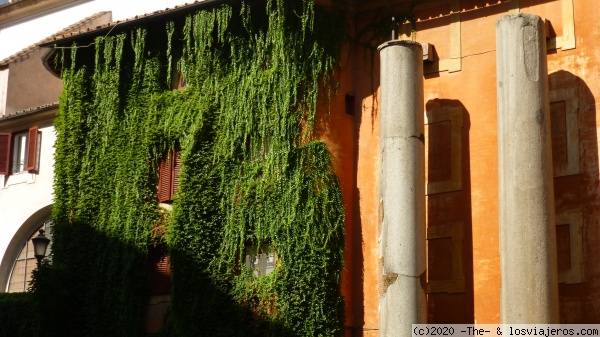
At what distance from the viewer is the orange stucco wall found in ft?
55.9

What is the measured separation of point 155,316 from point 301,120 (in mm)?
4452

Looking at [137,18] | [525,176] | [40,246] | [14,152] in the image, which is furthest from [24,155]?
[525,176]

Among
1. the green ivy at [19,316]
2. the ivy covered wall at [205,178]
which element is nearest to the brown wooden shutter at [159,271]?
the ivy covered wall at [205,178]

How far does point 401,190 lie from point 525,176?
1998 millimetres

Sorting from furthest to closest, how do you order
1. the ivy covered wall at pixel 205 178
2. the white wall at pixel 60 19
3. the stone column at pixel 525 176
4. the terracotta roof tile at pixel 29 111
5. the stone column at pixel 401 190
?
the white wall at pixel 60 19, the terracotta roof tile at pixel 29 111, the ivy covered wall at pixel 205 178, the stone column at pixel 401 190, the stone column at pixel 525 176

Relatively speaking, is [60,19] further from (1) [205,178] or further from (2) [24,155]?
(1) [205,178]

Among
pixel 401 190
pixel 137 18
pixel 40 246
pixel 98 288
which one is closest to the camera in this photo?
Answer: pixel 401 190

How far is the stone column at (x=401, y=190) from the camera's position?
1702 centimetres

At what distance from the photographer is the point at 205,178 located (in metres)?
19.7

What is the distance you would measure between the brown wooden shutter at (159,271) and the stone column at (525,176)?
6524 millimetres

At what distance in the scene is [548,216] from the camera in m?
16.2

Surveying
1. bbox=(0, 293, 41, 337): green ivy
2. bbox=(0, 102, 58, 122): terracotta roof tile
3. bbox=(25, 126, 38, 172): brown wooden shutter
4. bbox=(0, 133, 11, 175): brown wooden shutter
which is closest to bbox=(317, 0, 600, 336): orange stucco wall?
bbox=(0, 293, 41, 337): green ivy

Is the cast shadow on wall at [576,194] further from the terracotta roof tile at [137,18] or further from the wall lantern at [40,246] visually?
the wall lantern at [40,246]

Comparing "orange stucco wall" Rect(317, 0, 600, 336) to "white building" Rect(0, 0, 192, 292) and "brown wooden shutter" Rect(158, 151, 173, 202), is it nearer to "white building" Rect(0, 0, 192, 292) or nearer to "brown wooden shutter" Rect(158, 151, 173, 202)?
"brown wooden shutter" Rect(158, 151, 173, 202)
